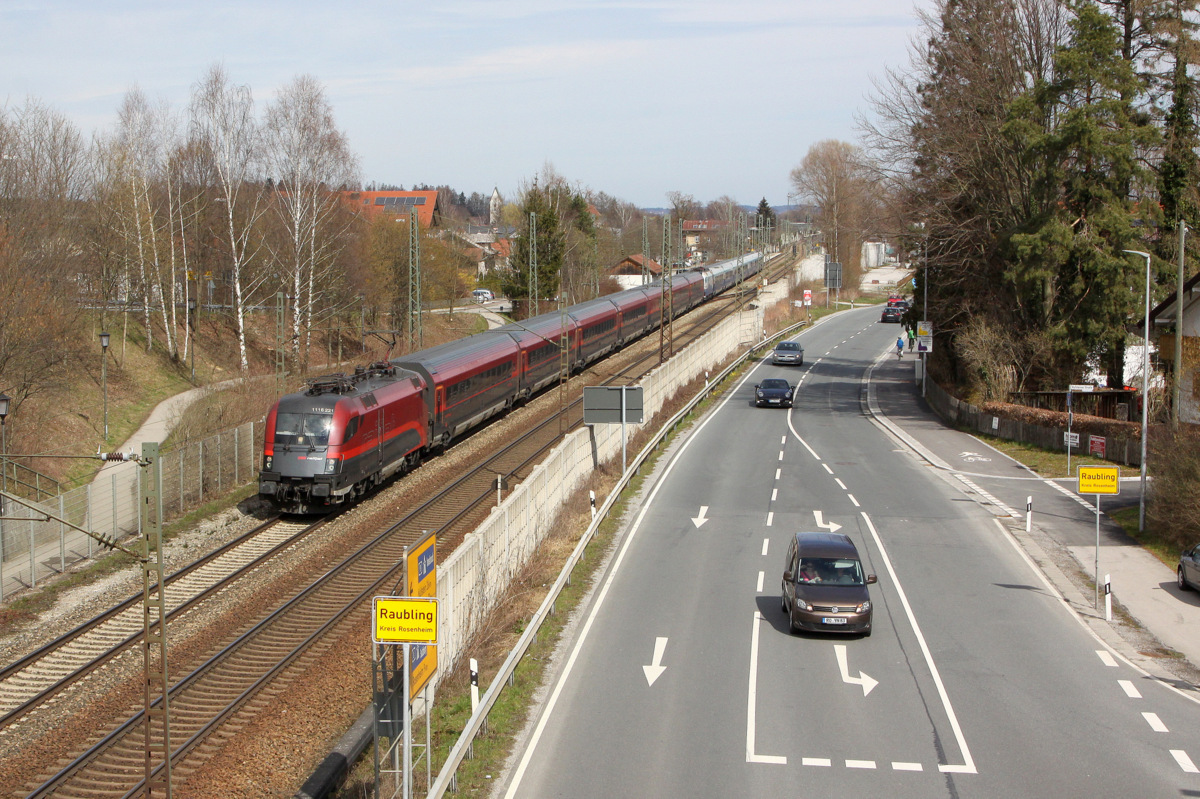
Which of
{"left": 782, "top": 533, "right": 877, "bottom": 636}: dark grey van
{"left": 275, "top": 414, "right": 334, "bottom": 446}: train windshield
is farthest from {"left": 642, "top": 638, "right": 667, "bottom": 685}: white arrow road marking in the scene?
{"left": 275, "top": 414, "right": 334, "bottom": 446}: train windshield

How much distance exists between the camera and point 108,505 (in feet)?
77.2

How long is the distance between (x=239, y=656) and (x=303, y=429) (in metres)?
8.70

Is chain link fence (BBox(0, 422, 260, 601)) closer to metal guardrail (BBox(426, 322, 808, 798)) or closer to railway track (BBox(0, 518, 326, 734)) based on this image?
railway track (BBox(0, 518, 326, 734))

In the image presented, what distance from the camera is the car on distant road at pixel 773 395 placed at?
47.0 meters

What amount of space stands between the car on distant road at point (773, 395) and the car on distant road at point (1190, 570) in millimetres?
25637

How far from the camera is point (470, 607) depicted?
17000 mm

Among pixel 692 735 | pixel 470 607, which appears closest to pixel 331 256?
pixel 470 607

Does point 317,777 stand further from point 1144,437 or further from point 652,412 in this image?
point 652,412

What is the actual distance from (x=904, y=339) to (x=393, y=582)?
204 ft

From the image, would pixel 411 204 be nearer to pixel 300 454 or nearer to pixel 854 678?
pixel 300 454

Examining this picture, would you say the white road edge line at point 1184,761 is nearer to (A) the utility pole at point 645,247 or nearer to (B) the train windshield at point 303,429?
(B) the train windshield at point 303,429

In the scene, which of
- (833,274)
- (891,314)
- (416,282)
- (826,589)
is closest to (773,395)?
(416,282)

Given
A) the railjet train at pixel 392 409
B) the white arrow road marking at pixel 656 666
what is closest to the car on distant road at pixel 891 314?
the railjet train at pixel 392 409

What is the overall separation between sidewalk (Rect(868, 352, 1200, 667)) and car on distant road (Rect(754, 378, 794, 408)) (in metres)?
4.58
